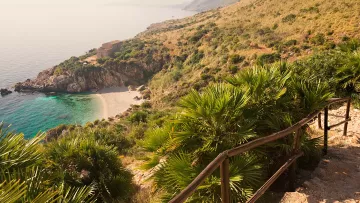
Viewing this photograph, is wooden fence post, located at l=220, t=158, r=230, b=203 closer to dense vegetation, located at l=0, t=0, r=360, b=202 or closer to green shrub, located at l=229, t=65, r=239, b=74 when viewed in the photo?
dense vegetation, located at l=0, t=0, r=360, b=202

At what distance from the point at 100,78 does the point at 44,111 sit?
1418cm

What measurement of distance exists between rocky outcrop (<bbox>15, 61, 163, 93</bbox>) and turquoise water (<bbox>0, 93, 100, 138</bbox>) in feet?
9.74

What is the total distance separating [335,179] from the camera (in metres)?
4.39

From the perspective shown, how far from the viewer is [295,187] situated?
14.2 ft

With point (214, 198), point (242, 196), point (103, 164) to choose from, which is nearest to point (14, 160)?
point (214, 198)

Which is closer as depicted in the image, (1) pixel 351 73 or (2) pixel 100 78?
(1) pixel 351 73

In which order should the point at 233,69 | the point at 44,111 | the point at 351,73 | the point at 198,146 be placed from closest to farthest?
the point at 198,146, the point at 351,73, the point at 233,69, the point at 44,111

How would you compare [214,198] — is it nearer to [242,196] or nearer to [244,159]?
[242,196]

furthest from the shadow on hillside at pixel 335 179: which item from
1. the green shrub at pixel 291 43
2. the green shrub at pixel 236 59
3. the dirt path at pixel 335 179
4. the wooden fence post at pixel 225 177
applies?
the green shrub at pixel 236 59

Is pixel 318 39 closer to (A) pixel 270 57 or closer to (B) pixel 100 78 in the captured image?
(A) pixel 270 57

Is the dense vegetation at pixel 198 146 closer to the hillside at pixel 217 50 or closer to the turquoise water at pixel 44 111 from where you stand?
the hillside at pixel 217 50

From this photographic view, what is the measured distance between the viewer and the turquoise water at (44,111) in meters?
38.0

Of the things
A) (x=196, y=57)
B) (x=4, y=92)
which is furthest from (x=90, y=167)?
(x=4, y=92)

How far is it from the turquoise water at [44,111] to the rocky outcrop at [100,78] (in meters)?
2.97
